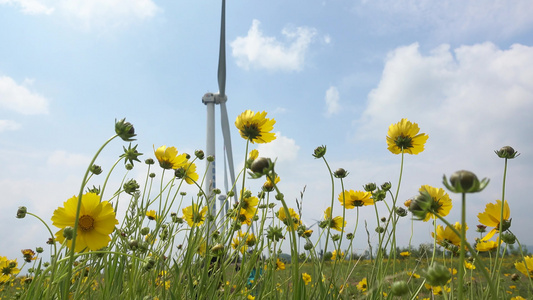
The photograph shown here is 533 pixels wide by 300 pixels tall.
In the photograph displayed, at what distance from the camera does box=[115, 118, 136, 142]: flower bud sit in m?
0.91

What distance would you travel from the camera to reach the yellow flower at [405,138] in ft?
5.16

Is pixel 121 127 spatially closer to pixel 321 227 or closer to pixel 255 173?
pixel 255 173

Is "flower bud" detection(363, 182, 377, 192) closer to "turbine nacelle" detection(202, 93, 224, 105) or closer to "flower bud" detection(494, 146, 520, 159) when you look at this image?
"flower bud" detection(494, 146, 520, 159)

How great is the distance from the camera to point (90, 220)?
995 millimetres

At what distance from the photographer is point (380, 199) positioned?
1594 mm

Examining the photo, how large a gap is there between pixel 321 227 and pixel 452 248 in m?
0.61

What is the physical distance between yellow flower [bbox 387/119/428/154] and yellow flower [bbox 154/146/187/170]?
89 centimetres

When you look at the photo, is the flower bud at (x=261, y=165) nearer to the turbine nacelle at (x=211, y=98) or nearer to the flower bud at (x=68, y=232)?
the flower bud at (x=68, y=232)

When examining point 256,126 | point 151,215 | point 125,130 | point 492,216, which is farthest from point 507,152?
point 151,215

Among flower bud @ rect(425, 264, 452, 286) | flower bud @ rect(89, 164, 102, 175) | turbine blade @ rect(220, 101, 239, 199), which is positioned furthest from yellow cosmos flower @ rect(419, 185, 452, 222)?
turbine blade @ rect(220, 101, 239, 199)

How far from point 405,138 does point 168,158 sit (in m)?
1.00

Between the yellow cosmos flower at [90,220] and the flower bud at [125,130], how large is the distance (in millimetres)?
195

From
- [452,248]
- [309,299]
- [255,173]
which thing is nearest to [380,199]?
[452,248]

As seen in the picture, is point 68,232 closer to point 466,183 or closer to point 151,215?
point 466,183
